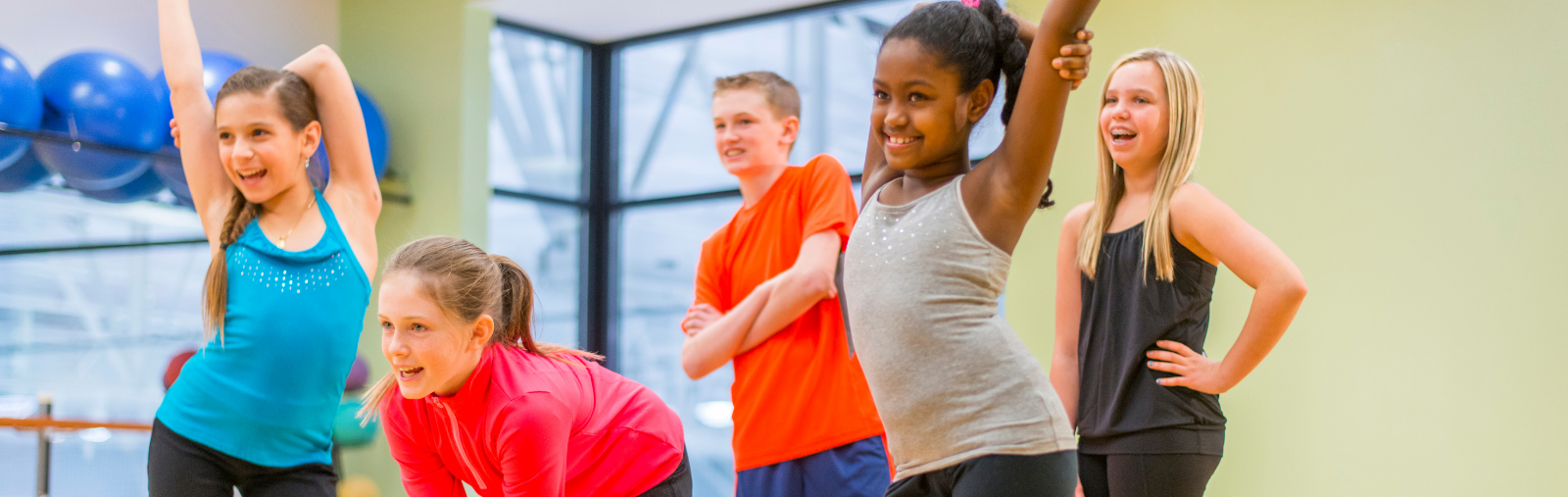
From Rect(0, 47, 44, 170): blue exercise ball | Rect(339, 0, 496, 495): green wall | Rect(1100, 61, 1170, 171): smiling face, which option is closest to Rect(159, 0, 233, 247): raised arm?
Rect(1100, 61, 1170, 171): smiling face

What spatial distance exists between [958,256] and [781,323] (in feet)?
3.18

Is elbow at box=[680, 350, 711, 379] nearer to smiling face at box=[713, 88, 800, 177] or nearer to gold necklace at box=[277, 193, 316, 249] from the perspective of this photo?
smiling face at box=[713, 88, 800, 177]

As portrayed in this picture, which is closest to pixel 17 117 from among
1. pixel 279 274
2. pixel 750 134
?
pixel 279 274

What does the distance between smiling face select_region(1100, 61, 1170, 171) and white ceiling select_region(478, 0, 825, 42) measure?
3393 mm

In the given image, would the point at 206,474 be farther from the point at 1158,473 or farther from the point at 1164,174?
the point at 1164,174

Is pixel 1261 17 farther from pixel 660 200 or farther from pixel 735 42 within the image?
pixel 660 200

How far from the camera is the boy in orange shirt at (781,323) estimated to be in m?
2.31

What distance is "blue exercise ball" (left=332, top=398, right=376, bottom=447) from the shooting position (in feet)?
15.2

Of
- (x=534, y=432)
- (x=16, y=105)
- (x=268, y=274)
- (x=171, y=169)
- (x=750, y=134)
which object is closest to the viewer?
(x=534, y=432)

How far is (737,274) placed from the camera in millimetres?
2578

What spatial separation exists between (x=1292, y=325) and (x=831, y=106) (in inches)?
Result: 89.1

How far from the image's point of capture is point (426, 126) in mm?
5504

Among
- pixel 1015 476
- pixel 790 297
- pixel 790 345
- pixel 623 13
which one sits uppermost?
pixel 623 13

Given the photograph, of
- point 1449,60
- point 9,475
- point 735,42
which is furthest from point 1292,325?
point 9,475
